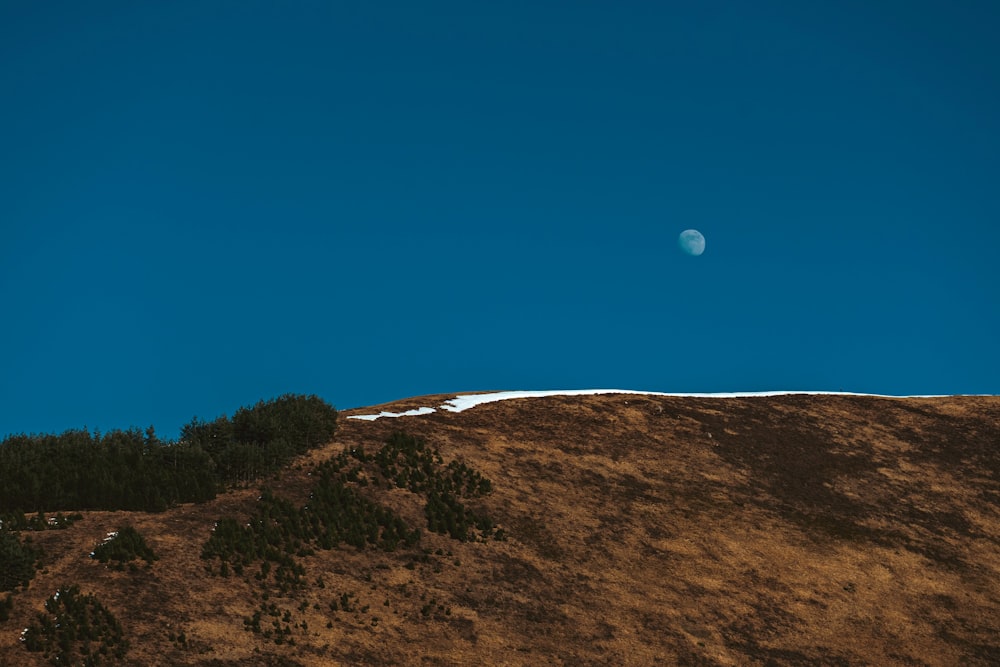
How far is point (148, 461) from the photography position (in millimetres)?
24859

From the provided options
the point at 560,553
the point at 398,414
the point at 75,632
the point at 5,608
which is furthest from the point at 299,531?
the point at 398,414

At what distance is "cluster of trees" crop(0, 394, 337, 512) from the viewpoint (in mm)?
22562

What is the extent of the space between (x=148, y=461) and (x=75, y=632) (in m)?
8.76

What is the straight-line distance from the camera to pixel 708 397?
143 feet

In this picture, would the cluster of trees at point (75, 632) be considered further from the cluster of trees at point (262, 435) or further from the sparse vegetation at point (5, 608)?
the cluster of trees at point (262, 435)

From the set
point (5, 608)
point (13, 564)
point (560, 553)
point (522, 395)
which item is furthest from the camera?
point (522, 395)

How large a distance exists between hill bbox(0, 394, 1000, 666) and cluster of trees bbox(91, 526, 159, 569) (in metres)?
0.30

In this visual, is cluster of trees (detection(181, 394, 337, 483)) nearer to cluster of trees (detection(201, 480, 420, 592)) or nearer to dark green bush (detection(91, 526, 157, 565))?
cluster of trees (detection(201, 480, 420, 592))

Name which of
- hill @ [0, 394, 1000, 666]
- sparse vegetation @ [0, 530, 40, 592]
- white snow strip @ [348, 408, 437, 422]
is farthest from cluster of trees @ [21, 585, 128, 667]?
white snow strip @ [348, 408, 437, 422]

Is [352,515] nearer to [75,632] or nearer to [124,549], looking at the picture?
[124,549]

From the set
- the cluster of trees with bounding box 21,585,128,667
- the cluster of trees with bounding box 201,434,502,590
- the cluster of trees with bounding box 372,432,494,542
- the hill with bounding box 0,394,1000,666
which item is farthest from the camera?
the cluster of trees with bounding box 372,432,494,542

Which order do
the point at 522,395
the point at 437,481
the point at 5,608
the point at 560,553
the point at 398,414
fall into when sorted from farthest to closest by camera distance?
1. the point at 522,395
2. the point at 398,414
3. the point at 437,481
4. the point at 560,553
5. the point at 5,608

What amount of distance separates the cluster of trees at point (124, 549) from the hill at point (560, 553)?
30 cm

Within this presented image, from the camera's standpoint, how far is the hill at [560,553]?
18.9 m
